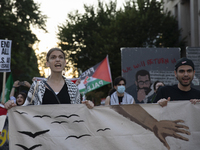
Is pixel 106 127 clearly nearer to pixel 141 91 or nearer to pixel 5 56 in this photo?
pixel 5 56

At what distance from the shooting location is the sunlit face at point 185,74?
14.4 ft

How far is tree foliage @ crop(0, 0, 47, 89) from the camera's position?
24.7 metres

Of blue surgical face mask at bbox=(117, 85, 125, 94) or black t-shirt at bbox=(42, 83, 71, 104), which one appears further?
blue surgical face mask at bbox=(117, 85, 125, 94)

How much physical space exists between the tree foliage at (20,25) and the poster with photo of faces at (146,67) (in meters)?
14.8

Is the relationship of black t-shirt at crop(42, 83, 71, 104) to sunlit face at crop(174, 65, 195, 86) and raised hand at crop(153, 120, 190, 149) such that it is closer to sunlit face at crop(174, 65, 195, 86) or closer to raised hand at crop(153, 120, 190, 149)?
raised hand at crop(153, 120, 190, 149)

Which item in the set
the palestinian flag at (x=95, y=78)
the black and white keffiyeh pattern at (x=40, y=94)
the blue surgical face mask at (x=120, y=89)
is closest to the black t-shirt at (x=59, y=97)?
the black and white keffiyeh pattern at (x=40, y=94)

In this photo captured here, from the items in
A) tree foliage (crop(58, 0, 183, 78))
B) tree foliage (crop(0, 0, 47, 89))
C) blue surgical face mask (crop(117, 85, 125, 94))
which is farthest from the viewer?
tree foliage (crop(0, 0, 47, 89))

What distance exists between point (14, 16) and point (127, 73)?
16179 millimetres

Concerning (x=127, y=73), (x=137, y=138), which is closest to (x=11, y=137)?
(x=137, y=138)

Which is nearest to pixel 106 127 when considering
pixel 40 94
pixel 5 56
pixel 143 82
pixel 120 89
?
pixel 40 94

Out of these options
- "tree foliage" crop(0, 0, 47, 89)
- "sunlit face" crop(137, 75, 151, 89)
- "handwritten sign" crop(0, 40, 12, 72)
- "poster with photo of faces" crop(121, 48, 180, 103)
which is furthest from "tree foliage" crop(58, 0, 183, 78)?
"handwritten sign" crop(0, 40, 12, 72)

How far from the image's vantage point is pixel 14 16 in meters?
25.3

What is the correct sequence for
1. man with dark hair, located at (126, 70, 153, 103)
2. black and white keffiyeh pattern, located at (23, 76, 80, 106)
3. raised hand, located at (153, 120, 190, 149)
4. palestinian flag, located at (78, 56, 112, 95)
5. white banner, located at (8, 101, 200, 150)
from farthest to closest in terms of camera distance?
palestinian flag, located at (78, 56, 112, 95)
man with dark hair, located at (126, 70, 153, 103)
raised hand, located at (153, 120, 190, 149)
white banner, located at (8, 101, 200, 150)
black and white keffiyeh pattern, located at (23, 76, 80, 106)

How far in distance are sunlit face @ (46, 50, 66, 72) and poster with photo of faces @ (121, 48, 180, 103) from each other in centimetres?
668
